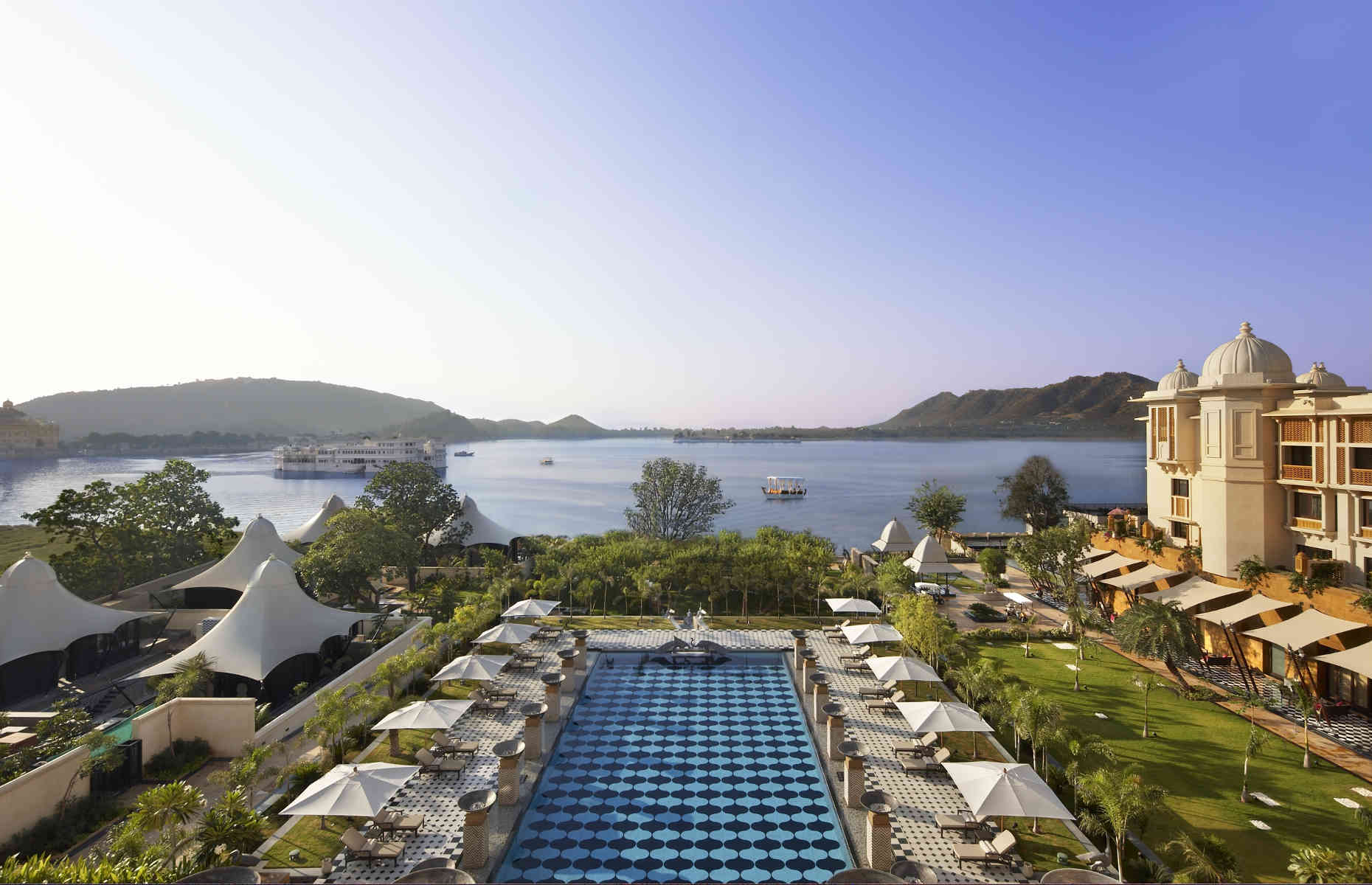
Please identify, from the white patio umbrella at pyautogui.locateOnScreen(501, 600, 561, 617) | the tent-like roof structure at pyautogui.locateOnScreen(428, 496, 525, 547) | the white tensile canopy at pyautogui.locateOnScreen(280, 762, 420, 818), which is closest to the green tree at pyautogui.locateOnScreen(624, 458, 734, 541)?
the tent-like roof structure at pyautogui.locateOnScreen(428, 496, 525, 547)

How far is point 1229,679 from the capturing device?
16.1 meters

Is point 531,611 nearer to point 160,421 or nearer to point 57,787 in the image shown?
point 57,787

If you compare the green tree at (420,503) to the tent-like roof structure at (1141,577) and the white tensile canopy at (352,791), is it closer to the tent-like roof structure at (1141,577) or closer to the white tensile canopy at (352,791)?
the white tensile canopy at (352,791)

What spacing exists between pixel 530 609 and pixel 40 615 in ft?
40.3

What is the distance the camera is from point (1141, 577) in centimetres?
2023

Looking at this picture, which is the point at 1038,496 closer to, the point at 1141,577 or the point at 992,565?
the point at 992,565

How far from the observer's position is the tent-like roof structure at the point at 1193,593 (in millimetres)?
17578

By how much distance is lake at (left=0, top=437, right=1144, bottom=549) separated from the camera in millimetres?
63469

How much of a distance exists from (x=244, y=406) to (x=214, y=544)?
17290 cm

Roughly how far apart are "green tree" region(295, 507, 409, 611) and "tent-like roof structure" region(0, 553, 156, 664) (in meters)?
5.04

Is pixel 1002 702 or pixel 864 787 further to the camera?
pixel 1002 702

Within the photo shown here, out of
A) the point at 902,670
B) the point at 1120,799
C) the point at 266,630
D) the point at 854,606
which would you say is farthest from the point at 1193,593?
the point at 266,630

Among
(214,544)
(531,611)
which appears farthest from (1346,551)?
(214,544)

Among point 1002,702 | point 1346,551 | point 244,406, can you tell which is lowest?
point 1002,702
